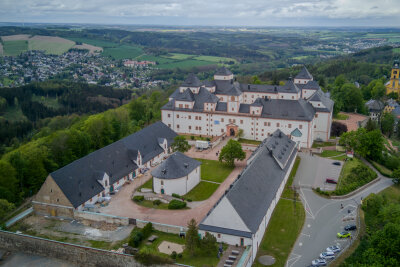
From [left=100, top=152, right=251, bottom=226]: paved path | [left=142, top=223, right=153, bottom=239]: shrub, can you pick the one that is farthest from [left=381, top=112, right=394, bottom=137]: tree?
[left=142, top=223, right=153, bottom=239]: shrub

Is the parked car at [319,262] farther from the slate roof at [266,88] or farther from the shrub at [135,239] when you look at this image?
the slate roof at [266,88]

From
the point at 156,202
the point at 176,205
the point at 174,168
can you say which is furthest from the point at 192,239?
the point at 174,168

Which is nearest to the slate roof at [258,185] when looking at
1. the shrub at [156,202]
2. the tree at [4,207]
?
the shrub at [156,202]

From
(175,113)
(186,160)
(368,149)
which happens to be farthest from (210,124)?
(368,149)

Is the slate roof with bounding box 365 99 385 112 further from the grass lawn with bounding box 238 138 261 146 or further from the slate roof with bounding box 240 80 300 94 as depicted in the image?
the grass lawn with bounding box 238 138 261 146

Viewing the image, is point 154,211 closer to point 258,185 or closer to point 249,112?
point 258,185

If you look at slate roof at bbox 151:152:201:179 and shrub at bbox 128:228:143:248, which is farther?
slate roof at bbox 151:152:201:179
